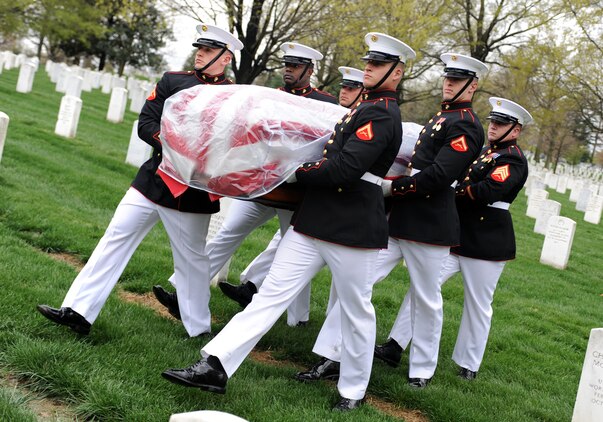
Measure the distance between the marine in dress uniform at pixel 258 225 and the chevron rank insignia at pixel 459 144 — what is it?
146 centimetres

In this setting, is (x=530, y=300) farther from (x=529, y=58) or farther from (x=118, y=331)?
(x=529, y=58)

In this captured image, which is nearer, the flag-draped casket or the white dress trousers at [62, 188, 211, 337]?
the flag-draped casket

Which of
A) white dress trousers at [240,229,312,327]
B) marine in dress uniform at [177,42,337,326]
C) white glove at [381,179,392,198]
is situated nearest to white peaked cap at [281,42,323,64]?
marine in dress uniform at [177,42,337,326]

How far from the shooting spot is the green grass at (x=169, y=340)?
12.9ft

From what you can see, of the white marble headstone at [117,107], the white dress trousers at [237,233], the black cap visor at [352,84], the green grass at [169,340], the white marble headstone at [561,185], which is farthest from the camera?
the white marble headstone at [561,185]

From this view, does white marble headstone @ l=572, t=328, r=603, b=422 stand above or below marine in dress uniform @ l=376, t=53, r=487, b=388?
below

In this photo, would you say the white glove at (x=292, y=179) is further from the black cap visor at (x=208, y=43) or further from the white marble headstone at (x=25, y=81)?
the white marble headstone at (x=25, y=81)

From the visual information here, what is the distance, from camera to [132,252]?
16.0 ft

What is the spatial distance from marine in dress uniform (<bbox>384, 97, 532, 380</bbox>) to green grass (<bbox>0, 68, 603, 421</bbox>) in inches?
13.2

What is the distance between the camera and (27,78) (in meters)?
21.4

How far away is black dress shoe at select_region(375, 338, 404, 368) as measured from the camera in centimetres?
569

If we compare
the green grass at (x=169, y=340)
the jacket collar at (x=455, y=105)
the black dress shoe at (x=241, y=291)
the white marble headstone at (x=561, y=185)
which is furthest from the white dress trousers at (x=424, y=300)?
the white marble headstone at (x=561, y=185)

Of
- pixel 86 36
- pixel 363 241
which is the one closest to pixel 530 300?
pixel 363 241

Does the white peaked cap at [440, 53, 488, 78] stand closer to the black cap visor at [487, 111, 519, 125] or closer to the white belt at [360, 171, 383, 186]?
the black cap visor at [487, 111, 519, 125]
